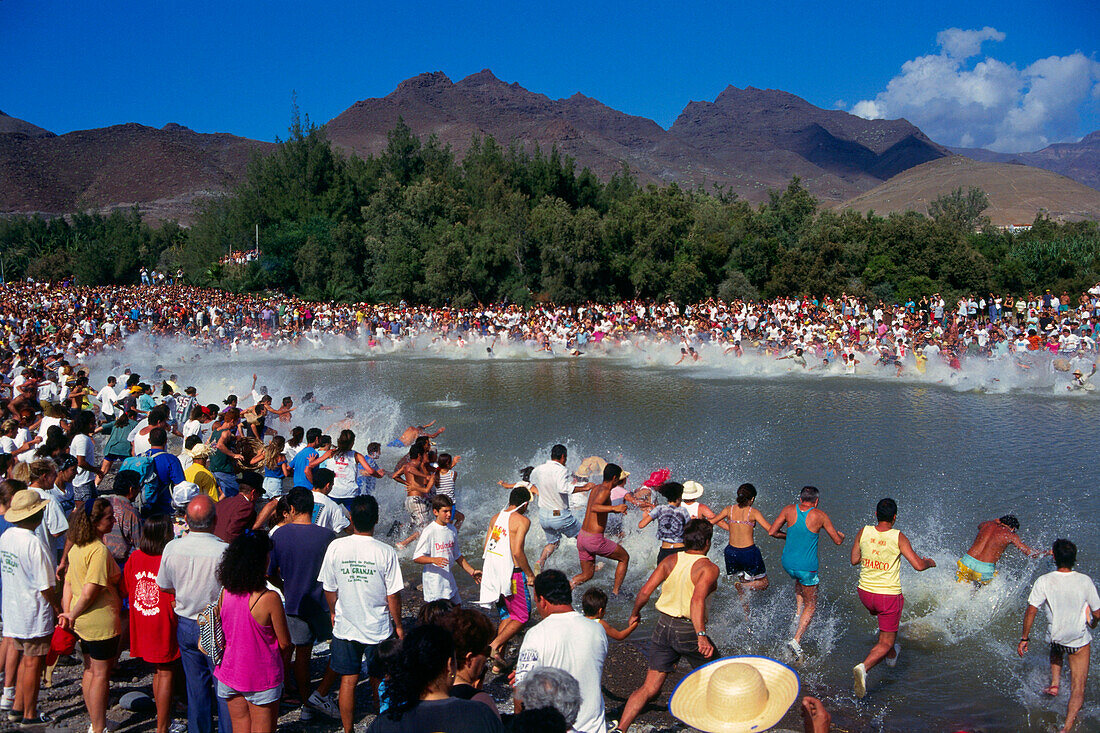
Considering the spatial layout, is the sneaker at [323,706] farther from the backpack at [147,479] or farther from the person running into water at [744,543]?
the person running into water at [744,543]

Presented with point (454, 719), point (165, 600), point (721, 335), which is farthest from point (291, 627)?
point (721, 335)

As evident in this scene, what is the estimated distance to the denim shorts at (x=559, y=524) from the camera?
8688 millimetres

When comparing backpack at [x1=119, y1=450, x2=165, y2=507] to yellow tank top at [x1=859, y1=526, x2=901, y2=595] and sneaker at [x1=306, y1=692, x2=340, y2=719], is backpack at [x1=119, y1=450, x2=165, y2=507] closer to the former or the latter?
sneaker at [x1=306, y1=692, x2=340, y2=719]

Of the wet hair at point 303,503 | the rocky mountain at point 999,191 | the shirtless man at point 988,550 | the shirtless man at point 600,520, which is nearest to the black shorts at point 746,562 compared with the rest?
the shirtless man at point 600,520

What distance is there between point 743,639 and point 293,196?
207ft

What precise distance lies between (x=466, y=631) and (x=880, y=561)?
14.5ft

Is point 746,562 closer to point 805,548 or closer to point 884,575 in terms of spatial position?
point 805,548

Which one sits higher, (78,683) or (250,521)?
(250,521)

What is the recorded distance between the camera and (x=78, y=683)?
6695 millimetres

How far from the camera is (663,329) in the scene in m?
35.1

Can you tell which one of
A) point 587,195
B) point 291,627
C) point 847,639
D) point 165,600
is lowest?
point 847,639

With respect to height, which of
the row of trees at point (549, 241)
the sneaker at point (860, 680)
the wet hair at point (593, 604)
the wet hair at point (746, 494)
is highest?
the row of trees at point (549, 241)

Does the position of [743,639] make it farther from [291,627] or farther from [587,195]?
[587,195]

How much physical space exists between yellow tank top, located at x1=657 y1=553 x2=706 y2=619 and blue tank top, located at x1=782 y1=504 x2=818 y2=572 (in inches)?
96.5
